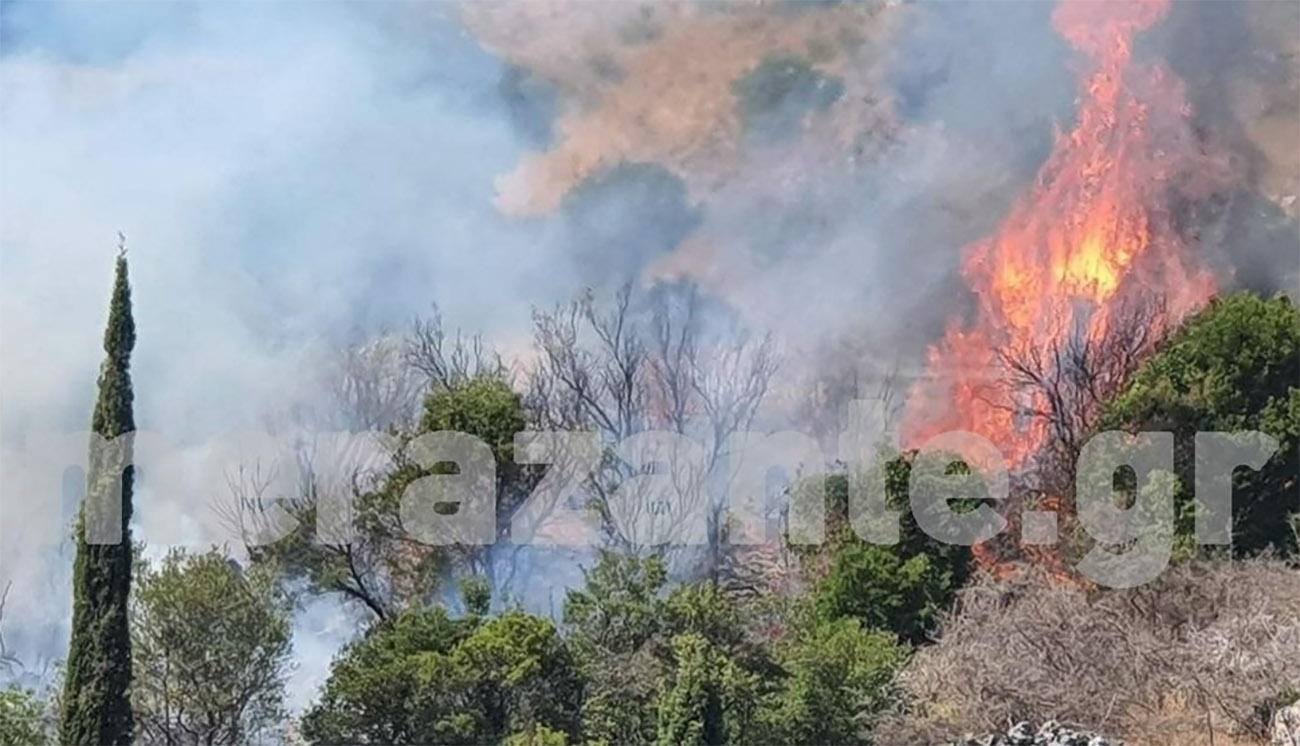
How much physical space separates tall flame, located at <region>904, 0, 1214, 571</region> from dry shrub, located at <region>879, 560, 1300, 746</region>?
8013 millimetres

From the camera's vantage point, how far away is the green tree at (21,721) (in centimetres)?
1414

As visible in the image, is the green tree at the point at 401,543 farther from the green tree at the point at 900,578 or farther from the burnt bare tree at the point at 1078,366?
the burnt bare tree at the point at 1078,366

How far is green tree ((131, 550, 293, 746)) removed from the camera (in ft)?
49.1

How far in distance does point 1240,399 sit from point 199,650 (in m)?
11.8

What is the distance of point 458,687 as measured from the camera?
13.9 meters

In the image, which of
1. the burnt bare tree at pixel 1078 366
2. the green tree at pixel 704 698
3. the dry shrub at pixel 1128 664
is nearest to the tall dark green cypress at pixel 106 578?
the green tree at pixel 704 698

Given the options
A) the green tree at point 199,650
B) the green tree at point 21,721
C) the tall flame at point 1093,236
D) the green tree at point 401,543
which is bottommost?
the green tree at point 21,721

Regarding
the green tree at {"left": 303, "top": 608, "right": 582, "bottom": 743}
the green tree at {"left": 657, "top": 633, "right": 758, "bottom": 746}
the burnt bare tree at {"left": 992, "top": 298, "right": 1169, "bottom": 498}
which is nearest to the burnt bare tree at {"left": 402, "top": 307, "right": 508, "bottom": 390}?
the burnt bare tree at {"left": 992, "top": 298, "right": 1169, "bottom": 498}

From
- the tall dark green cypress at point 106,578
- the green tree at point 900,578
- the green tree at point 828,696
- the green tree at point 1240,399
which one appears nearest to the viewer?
the tall dark green cypress at point 106,578

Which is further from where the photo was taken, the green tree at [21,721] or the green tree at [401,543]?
the green tree at [401,543]

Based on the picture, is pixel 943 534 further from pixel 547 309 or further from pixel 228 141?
pixel 228 141

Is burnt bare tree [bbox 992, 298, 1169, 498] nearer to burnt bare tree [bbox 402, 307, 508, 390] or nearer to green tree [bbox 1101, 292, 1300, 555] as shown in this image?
green tree [bbox 1101, 292, 1300, 555]

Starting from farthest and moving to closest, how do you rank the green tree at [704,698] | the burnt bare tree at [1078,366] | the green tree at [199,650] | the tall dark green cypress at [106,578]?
the burnt bare tree at [1078,366] → the green tree at [199,650] → the tall dark green cypress at [106,578] → the green tree at [704,698]

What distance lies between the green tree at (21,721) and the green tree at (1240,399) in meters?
11.9
